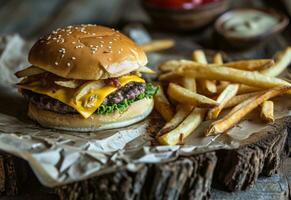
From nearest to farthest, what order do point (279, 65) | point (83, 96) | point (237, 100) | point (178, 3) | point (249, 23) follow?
point (83, 96) < point (237, 100) < point (279, 65) < point (249, 23) < point (178, 3)

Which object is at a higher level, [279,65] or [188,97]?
[188,97]

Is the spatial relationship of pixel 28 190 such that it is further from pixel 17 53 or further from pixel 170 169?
pixel 17 53

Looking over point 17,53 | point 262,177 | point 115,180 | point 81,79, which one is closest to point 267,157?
point 262,177

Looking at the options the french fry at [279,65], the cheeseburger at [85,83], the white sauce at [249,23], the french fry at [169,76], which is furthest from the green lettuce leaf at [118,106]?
the white sauce at [249,23]

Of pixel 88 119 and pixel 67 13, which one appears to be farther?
pixel 67 13

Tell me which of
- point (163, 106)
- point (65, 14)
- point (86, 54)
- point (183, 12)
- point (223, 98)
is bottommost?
point (65, 14)

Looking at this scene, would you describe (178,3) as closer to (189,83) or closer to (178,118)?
(189,83)

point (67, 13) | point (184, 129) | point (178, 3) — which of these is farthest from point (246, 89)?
point (67, 13)
